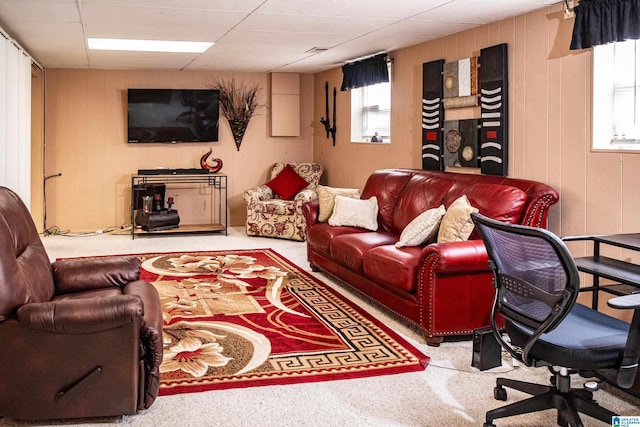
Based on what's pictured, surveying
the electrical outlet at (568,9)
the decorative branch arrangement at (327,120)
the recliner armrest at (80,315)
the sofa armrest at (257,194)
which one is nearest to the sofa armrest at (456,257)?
the electrical outlet at (568,9)

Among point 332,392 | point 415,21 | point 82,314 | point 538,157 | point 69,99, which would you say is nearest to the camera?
point 82,314

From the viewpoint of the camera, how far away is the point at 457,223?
4.41 m

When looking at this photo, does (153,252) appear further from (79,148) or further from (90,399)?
(90,399)

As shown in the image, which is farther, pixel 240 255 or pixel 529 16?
pixel 240 255

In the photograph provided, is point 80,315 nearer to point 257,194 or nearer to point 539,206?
point 539,206

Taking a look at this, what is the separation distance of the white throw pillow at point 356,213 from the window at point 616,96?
2.17m

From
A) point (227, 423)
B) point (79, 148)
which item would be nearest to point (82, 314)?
point (227, 423)

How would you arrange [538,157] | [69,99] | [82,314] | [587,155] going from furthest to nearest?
[69,99] < [538,157] < [587,155] < [82,314]

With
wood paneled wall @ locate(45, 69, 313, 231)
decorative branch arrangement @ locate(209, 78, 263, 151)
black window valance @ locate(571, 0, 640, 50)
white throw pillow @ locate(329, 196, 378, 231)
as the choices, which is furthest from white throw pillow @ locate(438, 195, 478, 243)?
wood paneled wall @ locate(45, 69, 313, 231)

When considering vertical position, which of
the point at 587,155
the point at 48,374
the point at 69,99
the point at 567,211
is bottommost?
the point at 48,374

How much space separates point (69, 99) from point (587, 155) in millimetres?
6865

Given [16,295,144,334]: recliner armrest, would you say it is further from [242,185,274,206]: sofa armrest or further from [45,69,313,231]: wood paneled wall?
[45,69,313,231]: wood paneled wall

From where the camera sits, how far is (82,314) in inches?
112

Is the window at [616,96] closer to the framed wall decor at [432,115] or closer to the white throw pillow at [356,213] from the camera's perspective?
the framed wall decor at [432,115]
